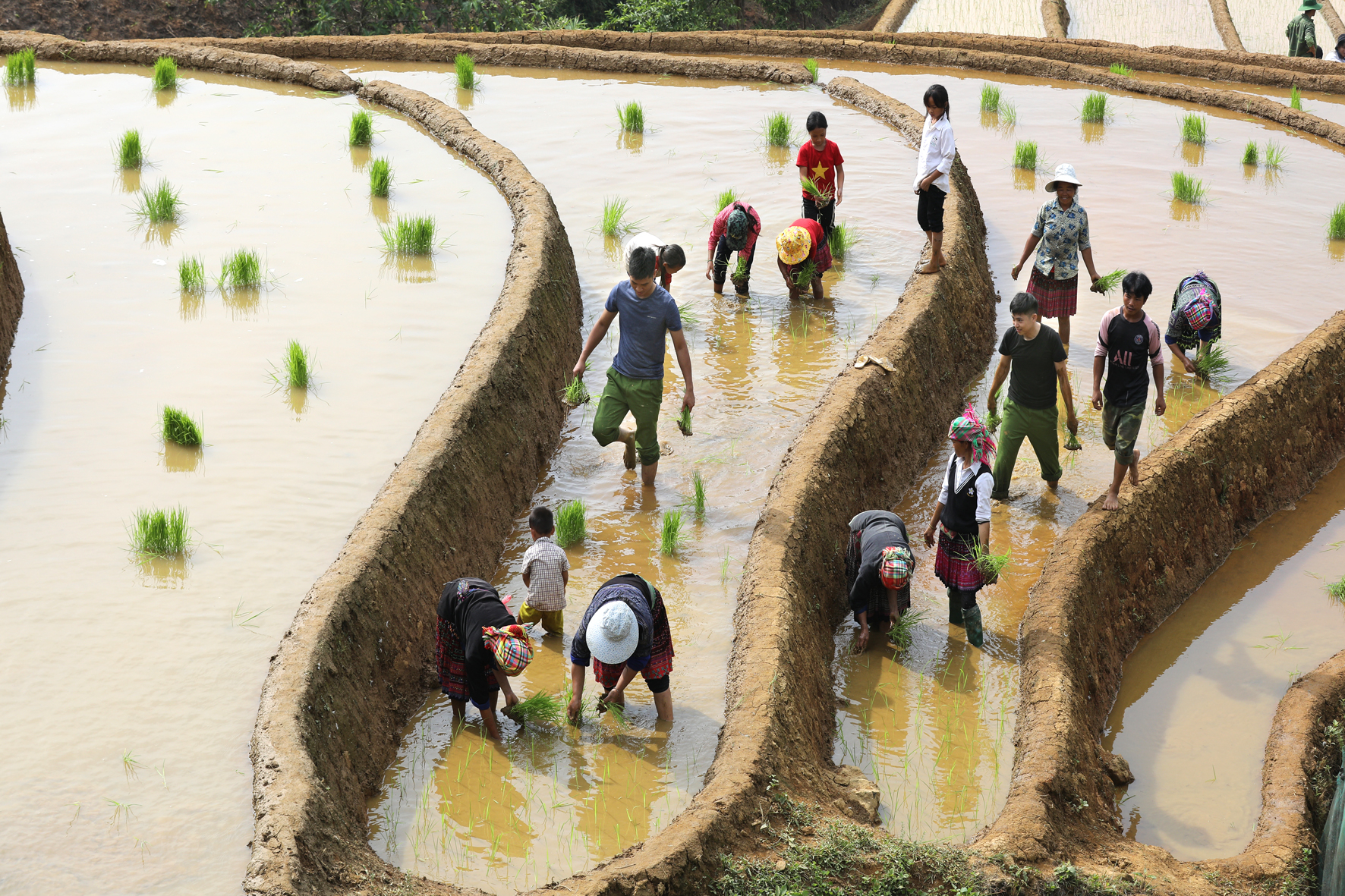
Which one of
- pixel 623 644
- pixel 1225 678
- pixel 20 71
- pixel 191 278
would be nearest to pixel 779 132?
pixel 191 278

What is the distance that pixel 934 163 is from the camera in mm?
8883

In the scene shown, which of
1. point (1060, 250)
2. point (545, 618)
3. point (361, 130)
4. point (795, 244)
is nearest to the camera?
point (545, 618)

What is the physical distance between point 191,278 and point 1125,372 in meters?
6.29

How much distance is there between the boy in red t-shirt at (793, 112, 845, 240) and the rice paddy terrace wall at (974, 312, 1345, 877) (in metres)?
3.28

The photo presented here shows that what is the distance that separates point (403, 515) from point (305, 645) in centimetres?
107

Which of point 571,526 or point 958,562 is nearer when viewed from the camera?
point 958,562

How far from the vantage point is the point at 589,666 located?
5930 mm

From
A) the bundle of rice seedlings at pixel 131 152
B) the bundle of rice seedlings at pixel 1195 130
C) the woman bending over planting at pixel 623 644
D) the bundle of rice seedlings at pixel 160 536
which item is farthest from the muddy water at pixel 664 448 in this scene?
the bundle of rice seedlings at pixel 131 152

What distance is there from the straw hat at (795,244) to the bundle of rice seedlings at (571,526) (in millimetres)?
3202

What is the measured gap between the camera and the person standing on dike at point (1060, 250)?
8.41m

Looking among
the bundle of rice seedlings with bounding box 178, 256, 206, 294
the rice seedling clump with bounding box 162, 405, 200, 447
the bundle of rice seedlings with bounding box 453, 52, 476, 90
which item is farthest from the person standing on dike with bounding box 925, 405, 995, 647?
the bundle of rice seedlings with bounding box 453, 52, 476, 90

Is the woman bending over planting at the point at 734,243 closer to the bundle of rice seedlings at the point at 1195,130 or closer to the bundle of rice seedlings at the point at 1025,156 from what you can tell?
the bundle of rice seedlings at the point at 1025,156

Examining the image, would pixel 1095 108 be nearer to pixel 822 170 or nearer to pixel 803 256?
pixel 822 170

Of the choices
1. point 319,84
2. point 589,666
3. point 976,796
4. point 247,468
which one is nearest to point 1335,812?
point 976,796
